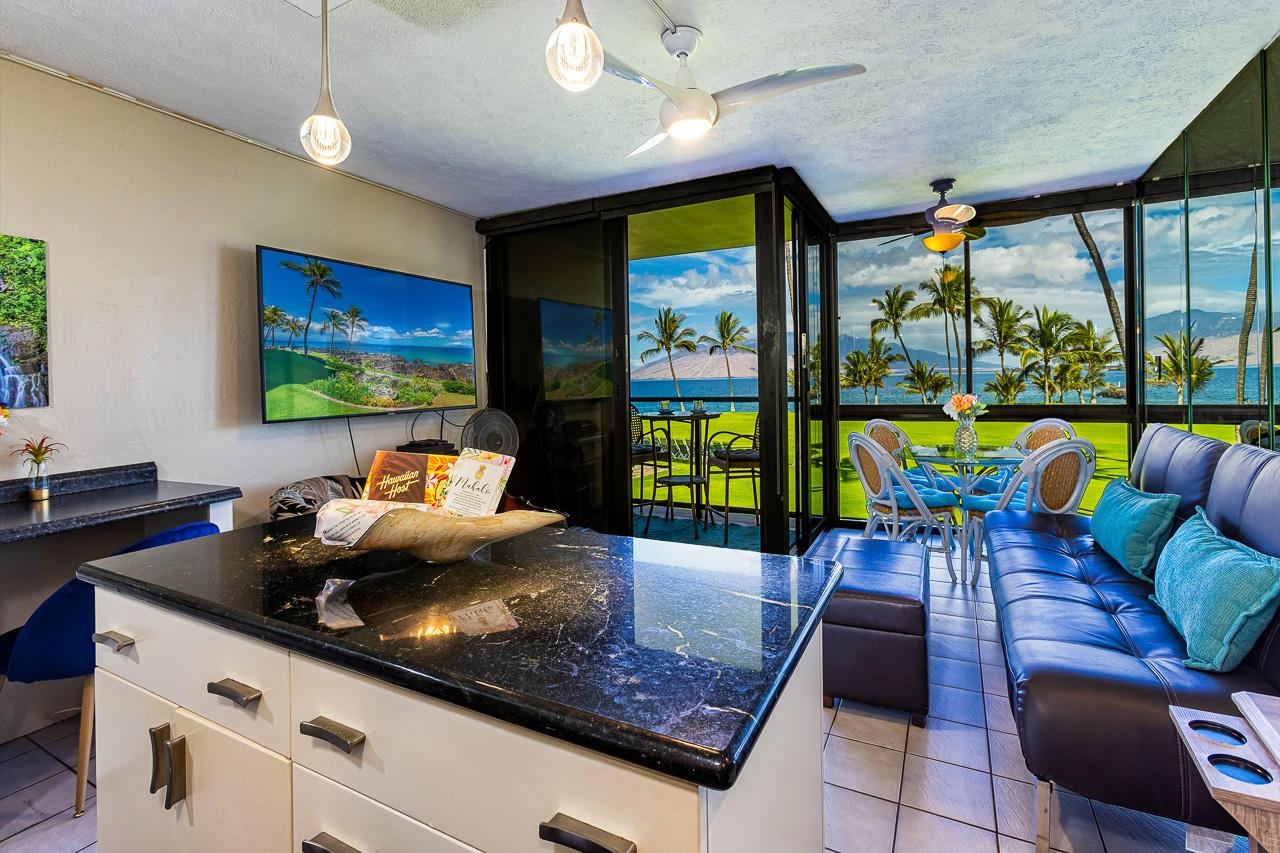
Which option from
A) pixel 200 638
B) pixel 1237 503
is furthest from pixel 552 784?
pixel 1237 503

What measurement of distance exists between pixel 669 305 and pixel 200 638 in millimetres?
7666

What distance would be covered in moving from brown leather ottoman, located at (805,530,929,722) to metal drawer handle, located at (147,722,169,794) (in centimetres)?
184

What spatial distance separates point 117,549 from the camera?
Result: 2527mm

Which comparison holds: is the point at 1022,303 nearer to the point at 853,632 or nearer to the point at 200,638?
the point at 853,632

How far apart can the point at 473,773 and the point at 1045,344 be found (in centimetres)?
544

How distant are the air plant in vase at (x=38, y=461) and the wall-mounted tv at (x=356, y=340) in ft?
2.72

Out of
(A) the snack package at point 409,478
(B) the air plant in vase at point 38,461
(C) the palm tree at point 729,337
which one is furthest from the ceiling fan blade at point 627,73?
(C) the palm tree at point 729,337

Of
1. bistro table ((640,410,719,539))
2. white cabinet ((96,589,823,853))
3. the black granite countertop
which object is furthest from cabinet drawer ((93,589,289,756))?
bistro table ((640,410,719,539))

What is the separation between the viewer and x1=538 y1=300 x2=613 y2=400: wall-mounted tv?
14.2ft

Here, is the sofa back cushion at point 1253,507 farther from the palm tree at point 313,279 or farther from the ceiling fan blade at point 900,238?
the palm tree at point 313,279

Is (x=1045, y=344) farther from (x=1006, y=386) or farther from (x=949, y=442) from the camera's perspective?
(x=949, y=442)

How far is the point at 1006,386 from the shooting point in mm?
4984

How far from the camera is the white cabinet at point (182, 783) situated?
98 centimetres

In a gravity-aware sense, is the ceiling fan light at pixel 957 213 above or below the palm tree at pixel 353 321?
above
